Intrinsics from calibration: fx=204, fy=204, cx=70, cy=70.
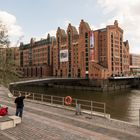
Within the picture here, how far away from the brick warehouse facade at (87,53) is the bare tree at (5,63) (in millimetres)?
75122

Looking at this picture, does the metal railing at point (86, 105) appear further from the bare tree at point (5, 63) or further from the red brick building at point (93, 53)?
the red brick building at point (93, 53)

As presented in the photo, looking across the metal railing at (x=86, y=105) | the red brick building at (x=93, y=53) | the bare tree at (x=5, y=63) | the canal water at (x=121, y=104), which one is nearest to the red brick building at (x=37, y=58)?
the red brick building at (x=93, y=53)

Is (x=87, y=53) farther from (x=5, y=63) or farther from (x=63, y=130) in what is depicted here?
(x=63, y=130)

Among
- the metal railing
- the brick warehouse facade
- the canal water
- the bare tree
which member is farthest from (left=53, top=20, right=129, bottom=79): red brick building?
the bare tree

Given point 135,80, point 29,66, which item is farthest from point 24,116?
point 29,66

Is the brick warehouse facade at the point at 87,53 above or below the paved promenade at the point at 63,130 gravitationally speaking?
above

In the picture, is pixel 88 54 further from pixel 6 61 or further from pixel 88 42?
pixel 6 61

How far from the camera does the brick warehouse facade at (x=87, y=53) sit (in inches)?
3760

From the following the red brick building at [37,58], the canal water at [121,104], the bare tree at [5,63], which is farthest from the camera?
the red brick building at [37,58]

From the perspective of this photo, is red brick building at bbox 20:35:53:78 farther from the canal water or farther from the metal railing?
the metal railing

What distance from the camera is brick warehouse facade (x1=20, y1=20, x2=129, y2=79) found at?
95.5 metres

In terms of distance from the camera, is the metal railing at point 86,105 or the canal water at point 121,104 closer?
the metal railing at point 86,105

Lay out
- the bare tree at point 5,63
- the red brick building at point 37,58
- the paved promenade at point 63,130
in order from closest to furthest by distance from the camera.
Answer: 1. the paved promenade at point 63,130
2. the bare tree at point 5,63
3. the red brick building at point 37,58

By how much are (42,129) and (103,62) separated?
86300mm
